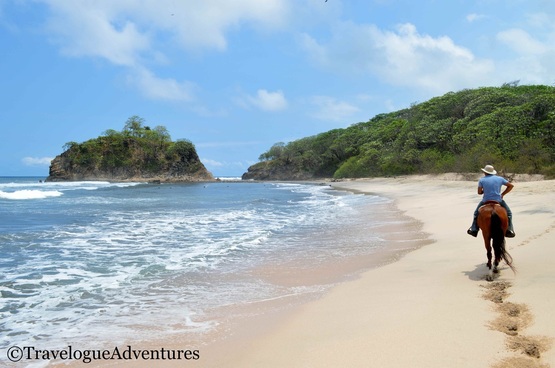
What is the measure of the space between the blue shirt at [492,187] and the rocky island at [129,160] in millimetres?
89366

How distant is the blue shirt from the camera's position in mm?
6180

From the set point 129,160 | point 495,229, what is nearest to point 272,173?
point 129,160

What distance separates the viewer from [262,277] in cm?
711

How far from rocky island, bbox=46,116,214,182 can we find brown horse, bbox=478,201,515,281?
3527 inches

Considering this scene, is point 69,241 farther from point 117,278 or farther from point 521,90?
point 521,90

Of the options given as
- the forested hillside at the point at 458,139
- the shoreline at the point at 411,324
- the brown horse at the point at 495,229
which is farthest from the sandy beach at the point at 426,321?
the forested hillside at the point at 458,139

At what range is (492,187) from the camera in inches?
245

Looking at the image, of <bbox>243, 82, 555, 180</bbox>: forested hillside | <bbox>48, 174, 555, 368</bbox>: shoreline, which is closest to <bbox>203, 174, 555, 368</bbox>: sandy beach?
<bbox>48, 174, 555, 368</bbox>: shoreline

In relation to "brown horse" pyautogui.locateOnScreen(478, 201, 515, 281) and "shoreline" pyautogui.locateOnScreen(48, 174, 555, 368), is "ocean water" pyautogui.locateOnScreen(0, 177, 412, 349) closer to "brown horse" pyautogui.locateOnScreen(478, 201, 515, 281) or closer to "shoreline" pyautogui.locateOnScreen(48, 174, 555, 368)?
"shoreline" pyautogui.locateOnScreen(48, 174, 555, 368)

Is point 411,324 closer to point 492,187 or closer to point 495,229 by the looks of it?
point 495,229

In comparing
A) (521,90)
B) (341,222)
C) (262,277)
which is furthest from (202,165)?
(262,277)

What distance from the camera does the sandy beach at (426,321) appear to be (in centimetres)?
328

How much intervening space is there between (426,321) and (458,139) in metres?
44.2

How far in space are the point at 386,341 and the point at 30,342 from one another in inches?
158
